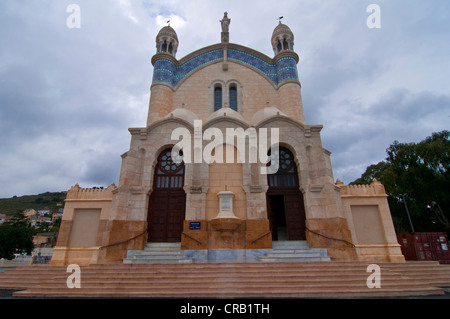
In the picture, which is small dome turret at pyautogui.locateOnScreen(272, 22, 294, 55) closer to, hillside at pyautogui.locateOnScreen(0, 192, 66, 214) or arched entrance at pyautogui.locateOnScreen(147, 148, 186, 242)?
arched entrance at pyautogui.locateOnScreen(147, 148, 186, 242)

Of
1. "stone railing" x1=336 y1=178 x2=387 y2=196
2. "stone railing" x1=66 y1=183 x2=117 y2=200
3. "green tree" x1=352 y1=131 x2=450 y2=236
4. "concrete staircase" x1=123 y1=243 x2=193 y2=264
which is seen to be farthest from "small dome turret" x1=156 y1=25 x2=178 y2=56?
"green tree" x1=352 y1=131 x2=450 y2=236

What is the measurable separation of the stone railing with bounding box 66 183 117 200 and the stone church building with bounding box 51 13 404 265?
6 cm

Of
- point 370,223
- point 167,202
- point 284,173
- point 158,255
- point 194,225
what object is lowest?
point 158,255

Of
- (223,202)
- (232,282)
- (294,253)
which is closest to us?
(232,282)

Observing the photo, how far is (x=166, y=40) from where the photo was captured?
19219 millimetres

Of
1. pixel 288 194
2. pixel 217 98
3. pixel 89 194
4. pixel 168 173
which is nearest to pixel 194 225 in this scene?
pixel 168 173

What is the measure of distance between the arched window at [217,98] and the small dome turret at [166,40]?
4764mm

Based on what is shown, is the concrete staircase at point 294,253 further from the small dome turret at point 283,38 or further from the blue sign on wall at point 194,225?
the small dome turret at point 283,38

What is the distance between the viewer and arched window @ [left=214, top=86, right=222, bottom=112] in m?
17.7

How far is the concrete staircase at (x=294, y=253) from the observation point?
9642mm

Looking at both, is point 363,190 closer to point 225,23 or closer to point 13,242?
point 225,23

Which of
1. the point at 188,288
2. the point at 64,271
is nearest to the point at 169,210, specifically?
the point at 64,271

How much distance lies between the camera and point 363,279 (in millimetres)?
7406

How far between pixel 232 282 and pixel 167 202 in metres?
6.05
